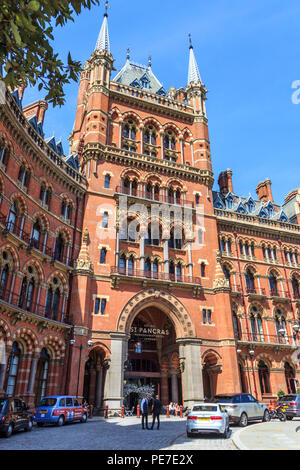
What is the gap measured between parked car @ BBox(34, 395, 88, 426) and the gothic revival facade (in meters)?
3.79

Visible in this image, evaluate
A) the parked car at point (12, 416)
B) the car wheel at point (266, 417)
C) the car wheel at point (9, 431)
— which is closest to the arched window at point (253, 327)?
the car wheel at point (266, 417)

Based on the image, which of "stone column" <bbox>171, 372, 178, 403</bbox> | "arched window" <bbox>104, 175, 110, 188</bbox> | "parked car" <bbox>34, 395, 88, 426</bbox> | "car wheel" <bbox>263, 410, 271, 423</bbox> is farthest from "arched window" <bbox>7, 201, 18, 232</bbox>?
Answer: "stone column" <bbox>171, 372, 178, 403</bbox>

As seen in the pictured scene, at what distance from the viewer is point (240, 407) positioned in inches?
761

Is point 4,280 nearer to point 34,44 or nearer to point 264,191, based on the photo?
point 34,44

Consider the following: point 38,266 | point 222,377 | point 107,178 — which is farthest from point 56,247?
point 222,377

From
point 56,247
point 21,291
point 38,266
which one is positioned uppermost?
point 56,247

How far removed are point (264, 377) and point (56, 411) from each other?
78.3 feet

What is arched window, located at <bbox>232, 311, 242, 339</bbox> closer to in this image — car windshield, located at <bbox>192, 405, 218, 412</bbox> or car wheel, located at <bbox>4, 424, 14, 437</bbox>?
car windshield, located at <bbox>192, 405, 218, 412</bbox>

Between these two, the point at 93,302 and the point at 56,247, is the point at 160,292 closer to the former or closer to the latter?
the point at 93,302

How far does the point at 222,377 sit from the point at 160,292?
29.5 feet

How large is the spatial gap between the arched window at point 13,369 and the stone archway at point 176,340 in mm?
7296

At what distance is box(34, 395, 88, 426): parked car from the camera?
744 inches

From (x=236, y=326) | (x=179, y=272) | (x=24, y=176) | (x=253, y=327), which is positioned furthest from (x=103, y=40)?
(x=253, y=327)

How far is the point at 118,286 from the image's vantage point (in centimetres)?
3048
